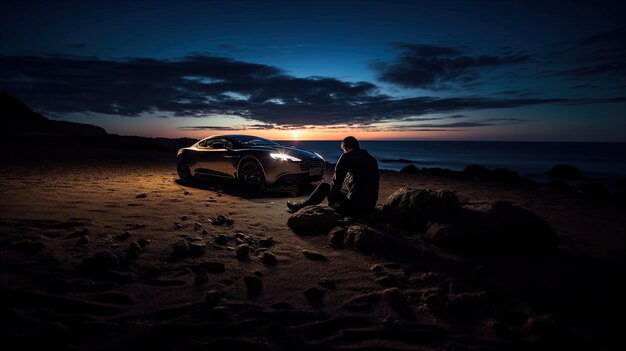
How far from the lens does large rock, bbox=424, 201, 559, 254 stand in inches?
152

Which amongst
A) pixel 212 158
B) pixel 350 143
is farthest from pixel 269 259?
pixel 212 158

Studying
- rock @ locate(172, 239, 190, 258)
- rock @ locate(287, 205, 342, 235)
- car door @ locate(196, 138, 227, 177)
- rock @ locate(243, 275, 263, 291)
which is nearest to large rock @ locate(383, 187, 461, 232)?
rock @ locate(287, 205, 342, 235)

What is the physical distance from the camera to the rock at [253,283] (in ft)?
9.29

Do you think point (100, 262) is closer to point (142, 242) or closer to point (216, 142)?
point (142, 242)

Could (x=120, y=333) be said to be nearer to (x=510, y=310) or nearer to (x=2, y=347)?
(x=2, y=347)

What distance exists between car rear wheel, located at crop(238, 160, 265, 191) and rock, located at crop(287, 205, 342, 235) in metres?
3.22

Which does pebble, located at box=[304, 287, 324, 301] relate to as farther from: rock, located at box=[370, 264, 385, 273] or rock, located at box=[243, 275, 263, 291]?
rock, located at box=[370, 264, 385, 273]

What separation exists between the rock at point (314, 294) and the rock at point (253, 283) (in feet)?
1.39

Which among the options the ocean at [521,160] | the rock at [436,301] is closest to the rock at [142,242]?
the rock at [436,301]

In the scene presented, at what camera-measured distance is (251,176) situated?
8.00 m

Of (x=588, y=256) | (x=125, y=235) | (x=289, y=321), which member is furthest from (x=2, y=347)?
(x=588, y=256)

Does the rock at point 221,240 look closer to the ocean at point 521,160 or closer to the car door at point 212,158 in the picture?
the car door at point 212,158

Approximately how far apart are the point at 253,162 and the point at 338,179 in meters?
3.48

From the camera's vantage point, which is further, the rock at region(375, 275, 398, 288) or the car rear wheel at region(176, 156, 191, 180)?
the car rear wheel at region(176, 156, 191, 180)
